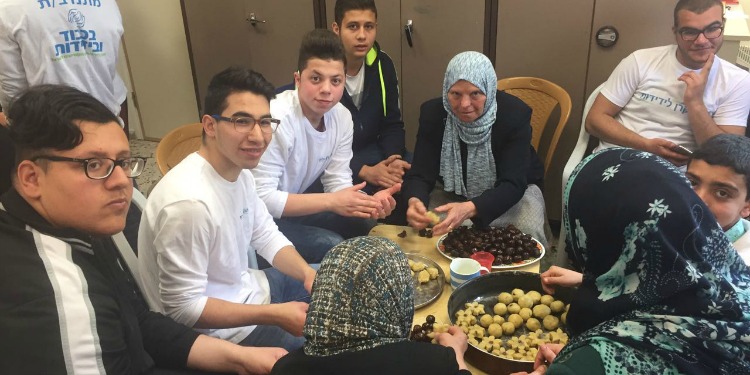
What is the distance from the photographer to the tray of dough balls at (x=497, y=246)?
171 centimetres

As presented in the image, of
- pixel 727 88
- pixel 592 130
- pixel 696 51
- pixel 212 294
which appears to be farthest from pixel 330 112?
pixel 727 88

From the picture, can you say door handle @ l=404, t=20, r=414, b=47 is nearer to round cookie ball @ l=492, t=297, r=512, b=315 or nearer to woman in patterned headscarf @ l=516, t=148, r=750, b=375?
round cookie ball @ l=492, t=297, r=512, b=315

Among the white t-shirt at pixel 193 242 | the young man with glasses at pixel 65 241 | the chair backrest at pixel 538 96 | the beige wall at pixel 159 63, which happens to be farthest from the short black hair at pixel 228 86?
the beige wall at pixel 159 63

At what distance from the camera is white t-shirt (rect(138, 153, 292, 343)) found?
1389 mm

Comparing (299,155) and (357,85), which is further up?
(357,85)

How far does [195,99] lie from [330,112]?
99.6 inches

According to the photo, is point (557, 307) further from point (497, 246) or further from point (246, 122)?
point (246, 122)

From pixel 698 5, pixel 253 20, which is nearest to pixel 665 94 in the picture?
pixel 698 5

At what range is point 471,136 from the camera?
229 cm

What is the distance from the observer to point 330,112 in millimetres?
2348

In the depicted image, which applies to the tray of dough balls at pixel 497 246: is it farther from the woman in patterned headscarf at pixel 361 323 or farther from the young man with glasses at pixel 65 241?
the young man with glasses at pixel 65 241

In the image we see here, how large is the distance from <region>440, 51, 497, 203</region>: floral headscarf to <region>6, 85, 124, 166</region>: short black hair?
1488 mm

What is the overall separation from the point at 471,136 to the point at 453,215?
0.48 metres

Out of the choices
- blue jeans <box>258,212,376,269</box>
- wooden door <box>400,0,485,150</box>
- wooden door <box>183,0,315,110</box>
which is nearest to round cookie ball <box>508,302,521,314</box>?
blue jeans <box>258,212,376,269</box>
